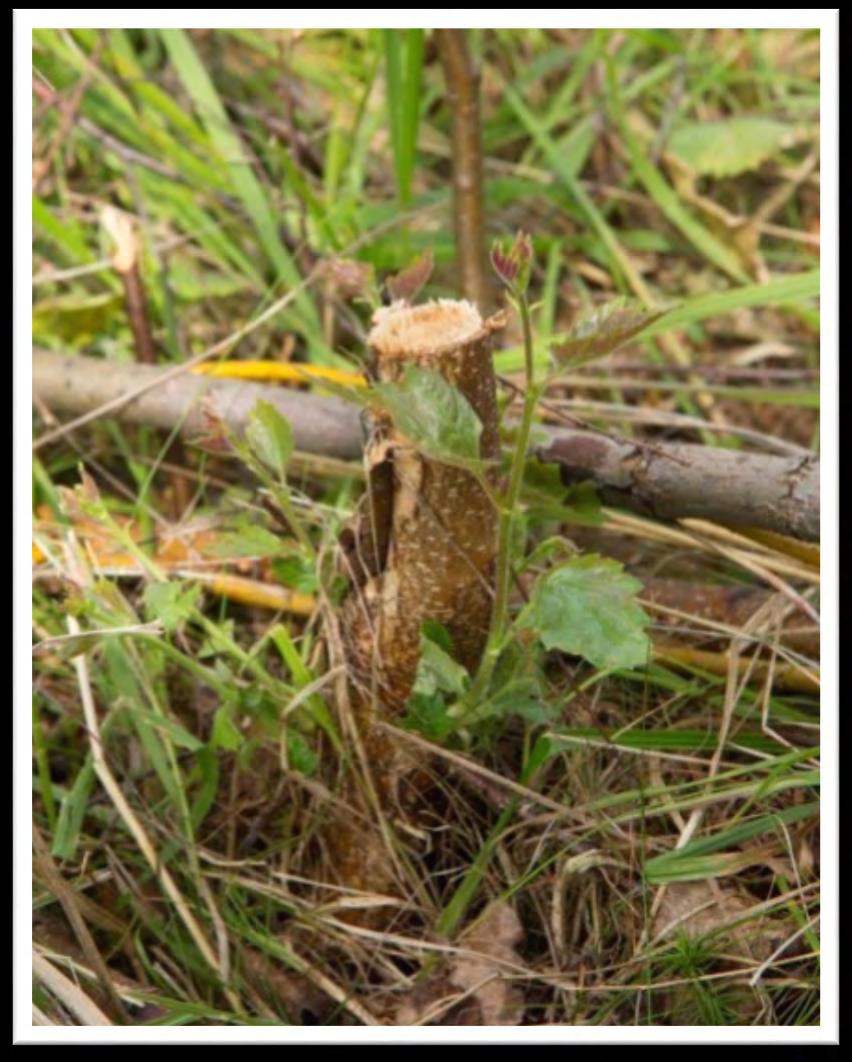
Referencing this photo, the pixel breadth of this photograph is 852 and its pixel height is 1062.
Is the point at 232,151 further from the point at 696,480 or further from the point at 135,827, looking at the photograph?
the point at 135,827

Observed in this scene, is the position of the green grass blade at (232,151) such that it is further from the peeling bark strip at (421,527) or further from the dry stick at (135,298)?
the peeling bark strip at (421,527)

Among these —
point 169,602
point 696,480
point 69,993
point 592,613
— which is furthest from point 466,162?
point 69,993

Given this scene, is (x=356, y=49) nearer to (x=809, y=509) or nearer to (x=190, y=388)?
(x=190, y=388)

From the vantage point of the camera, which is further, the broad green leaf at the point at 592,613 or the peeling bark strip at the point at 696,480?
the peeling bark strip at the point at 696,480

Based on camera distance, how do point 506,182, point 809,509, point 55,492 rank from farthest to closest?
1. point 506,182
2. point 55,492
3. point 809,509

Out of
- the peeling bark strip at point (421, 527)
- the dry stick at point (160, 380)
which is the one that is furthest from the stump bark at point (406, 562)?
the dry stick at point (160, 380)

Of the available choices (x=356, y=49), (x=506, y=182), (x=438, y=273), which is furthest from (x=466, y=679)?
(x=356, y=49)
